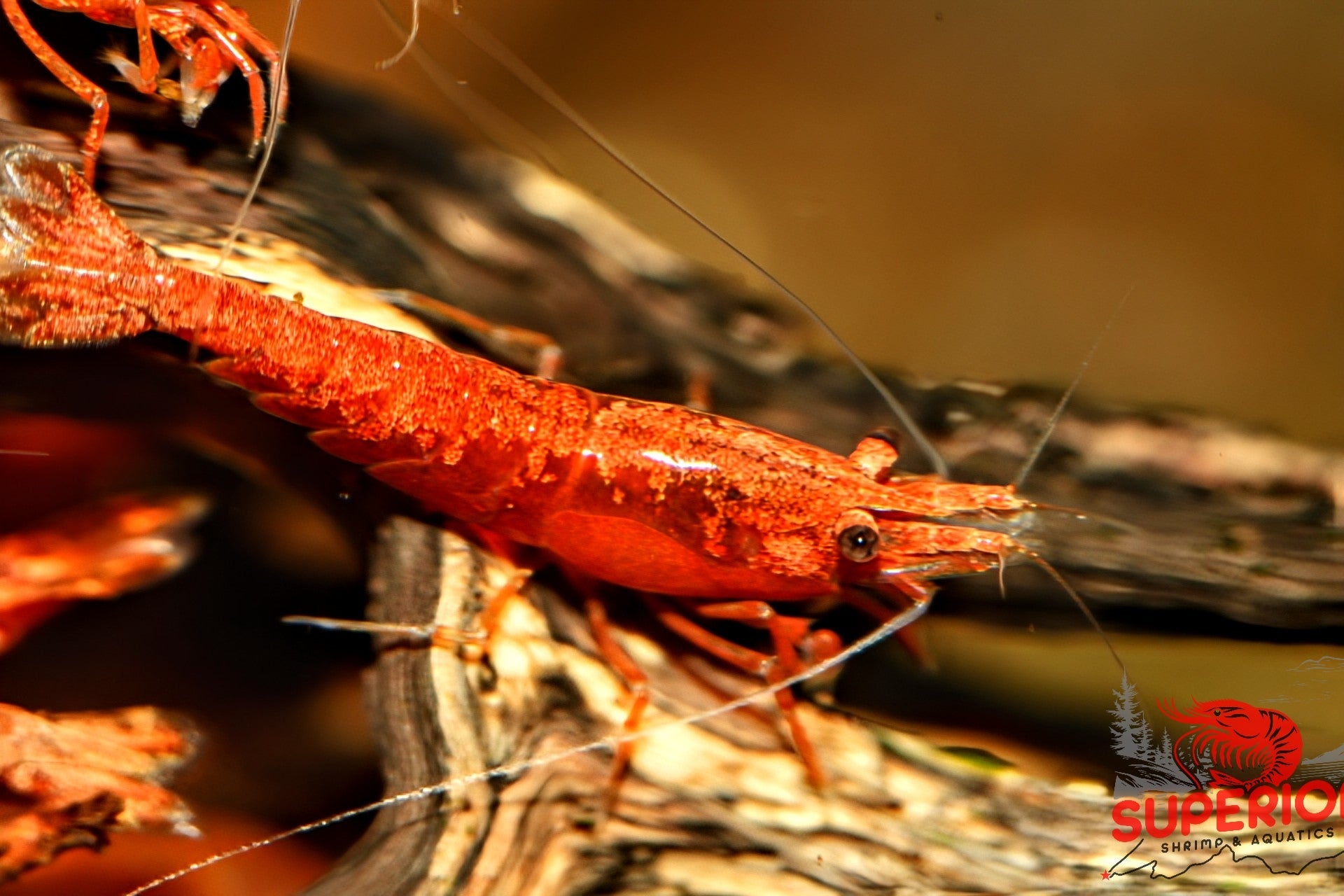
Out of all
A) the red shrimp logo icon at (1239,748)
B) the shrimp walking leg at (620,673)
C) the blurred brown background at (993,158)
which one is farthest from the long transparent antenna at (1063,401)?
the shrimp walking leg at (620,673)

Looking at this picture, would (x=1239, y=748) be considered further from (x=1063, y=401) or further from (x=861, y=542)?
(x=861, y=542)

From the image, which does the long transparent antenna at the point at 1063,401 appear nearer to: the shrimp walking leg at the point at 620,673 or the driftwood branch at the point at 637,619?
the driftwood branch at the point at 637,619

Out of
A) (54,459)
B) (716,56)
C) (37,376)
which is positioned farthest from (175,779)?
(716,56)

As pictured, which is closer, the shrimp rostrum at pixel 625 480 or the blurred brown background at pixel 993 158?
the shrimp rostrum at pixel 625 480

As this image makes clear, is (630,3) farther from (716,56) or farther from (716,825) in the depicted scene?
(716,825)

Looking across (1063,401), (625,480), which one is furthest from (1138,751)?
(625,480)

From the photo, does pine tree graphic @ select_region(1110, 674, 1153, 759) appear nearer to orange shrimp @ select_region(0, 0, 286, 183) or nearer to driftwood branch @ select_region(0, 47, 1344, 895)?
driftwood branch @ select_region(0, 47, 1344, 895)
